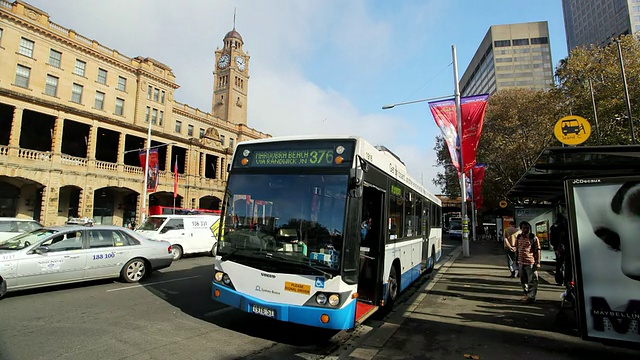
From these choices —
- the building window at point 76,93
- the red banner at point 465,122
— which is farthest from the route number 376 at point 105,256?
the building window at point 76,93

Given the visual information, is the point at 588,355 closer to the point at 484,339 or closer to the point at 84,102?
the point at 484,339

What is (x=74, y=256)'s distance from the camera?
26.2ft

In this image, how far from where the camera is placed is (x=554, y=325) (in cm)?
607

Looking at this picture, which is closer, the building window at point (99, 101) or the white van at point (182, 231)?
the white van at point (182, 231)

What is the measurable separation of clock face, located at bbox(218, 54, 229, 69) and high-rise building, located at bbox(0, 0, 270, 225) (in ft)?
112

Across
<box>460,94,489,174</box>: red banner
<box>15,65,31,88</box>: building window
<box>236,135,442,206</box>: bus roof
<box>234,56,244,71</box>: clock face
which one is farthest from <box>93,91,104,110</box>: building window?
<box>234,56,244,71</box>: clock face

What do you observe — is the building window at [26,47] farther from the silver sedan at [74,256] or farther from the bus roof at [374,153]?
the bus roof at [374,153]

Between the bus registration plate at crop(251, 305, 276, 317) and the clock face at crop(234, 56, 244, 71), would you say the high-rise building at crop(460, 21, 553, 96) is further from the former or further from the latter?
the bus registration plate at crop(251, 305, 276, 317)

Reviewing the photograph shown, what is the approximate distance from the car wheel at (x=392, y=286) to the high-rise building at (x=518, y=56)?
106 meters

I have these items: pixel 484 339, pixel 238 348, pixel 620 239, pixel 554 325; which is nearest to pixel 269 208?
pixel 238 348

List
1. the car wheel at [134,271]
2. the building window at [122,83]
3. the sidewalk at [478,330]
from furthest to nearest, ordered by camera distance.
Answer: the building window at [122,83] → the car wheel at [134,271] → the sidewalk at [478,330]

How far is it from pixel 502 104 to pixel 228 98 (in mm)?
59709

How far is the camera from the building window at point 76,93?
35.1 metres

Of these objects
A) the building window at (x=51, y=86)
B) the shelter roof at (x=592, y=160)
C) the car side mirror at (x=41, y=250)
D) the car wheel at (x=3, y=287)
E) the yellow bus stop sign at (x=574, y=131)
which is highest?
the building window at (x=51, y=86)
